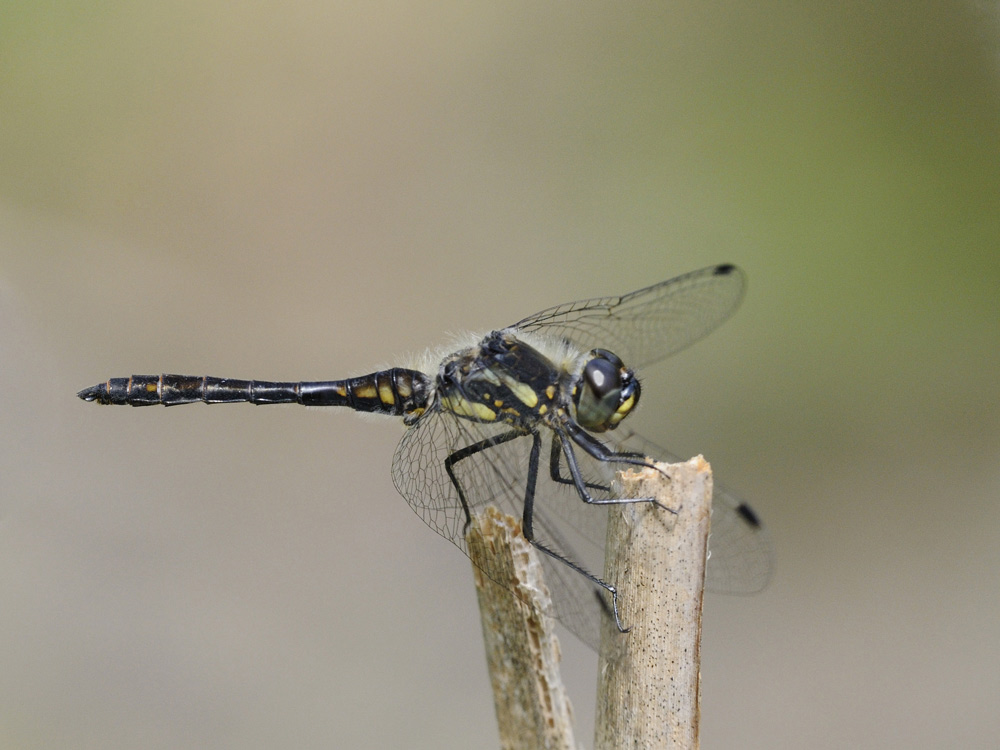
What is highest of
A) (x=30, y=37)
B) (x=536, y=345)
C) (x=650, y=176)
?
(x=30, y=37)

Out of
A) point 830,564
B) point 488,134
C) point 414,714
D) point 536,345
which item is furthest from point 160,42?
point 830,564

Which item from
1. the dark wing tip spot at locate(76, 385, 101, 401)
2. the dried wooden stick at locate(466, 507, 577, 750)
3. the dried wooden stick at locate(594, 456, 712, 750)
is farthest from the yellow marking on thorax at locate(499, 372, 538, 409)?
the dark wing tip spot at locate(76, 385, 101, 401)

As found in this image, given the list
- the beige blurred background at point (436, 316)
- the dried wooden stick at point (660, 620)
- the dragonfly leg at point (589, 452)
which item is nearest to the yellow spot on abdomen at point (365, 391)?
the dragonfly leg at point (589, 452)

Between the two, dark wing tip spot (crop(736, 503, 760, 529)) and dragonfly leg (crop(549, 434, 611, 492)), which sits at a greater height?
dragonfly leg (crop(549, 434, 611, 492))

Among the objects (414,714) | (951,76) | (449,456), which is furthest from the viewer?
(951,76)

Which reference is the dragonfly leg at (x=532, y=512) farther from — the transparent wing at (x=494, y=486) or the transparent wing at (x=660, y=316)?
the transparent wing at (x=660, y=316)

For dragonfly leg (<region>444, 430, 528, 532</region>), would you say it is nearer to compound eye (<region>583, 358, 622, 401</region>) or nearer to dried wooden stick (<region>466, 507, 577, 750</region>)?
compound eye (<region>583, 358, 622, 401</region>)

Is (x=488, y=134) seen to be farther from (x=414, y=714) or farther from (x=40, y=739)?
(x=40, y=739)
